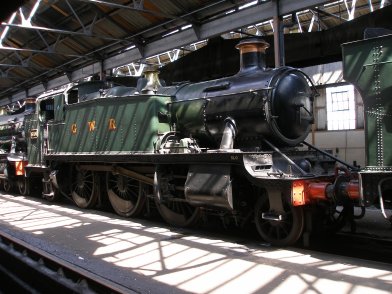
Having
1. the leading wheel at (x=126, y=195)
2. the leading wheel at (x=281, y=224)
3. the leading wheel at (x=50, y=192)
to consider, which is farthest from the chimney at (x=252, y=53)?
the leading wheel at (x=50, y=192)

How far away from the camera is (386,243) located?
6.43 m

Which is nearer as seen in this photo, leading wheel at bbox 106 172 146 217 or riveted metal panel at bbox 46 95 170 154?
riveted metal panel at bbox 46 95 170 154

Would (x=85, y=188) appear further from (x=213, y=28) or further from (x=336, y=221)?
(x=336, y=221)

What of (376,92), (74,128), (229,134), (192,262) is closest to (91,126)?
(74,128)

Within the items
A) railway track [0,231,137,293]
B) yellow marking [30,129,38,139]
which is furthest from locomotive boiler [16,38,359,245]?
yellow marking [30,129,38,139]

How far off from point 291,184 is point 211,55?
8.05m

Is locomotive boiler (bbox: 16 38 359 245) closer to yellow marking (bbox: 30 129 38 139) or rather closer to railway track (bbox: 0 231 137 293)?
railway track (bbox: 0 231 137 293)

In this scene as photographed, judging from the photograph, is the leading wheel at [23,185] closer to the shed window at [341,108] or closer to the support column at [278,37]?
the support column at [278,37]

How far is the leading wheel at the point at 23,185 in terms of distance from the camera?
552 inches

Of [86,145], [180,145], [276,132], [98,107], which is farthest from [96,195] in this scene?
[276,132]

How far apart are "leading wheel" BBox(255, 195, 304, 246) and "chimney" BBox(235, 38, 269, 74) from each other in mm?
2232

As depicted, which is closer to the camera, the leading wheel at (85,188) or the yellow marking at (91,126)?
the yellow marking at (91,126)

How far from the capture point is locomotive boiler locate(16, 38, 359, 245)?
20.5 ft

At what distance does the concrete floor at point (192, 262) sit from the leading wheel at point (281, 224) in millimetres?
244
